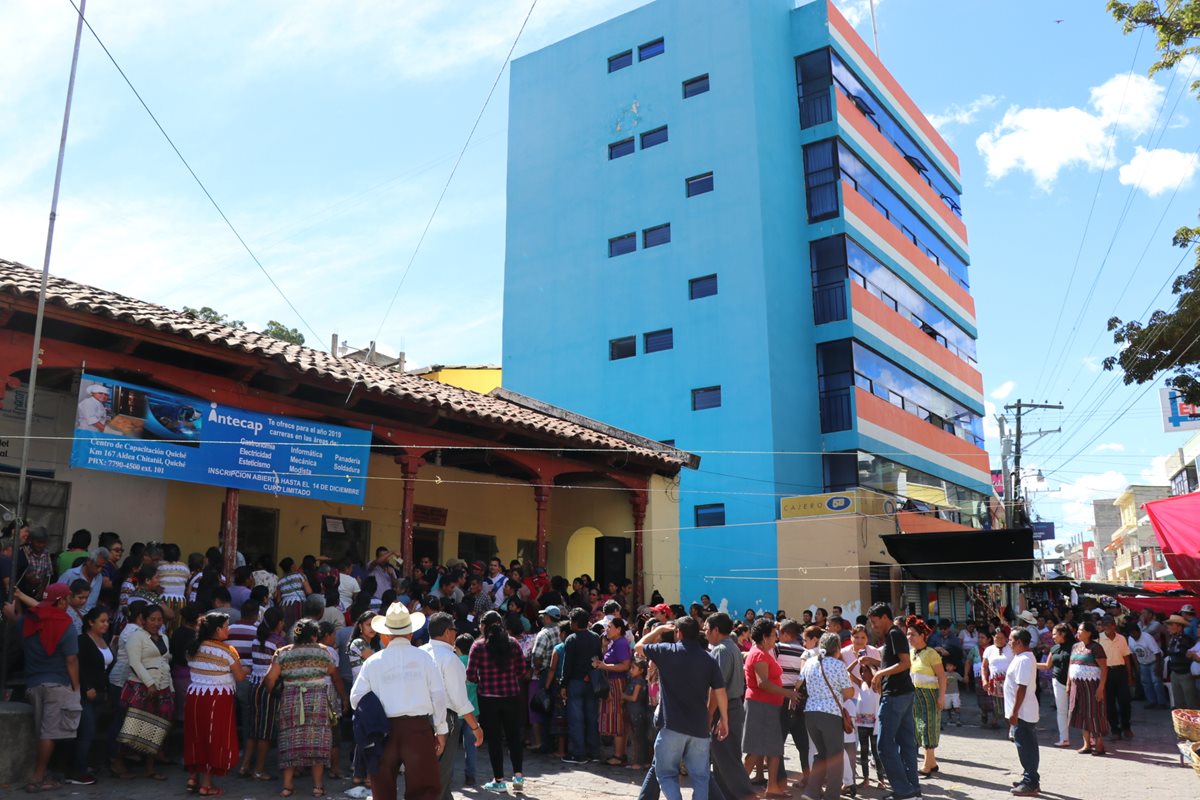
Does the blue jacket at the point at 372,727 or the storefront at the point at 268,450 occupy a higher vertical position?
the storefront at the point at 268,450

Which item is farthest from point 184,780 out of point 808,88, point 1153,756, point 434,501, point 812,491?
point 808,88

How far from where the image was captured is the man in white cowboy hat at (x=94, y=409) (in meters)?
11.5

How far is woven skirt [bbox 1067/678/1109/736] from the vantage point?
39.9ft

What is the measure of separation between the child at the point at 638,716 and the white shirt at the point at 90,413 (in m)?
6.93

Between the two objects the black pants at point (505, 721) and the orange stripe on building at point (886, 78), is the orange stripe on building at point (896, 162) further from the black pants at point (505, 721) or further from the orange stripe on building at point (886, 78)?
the black pants at point (505, 721)

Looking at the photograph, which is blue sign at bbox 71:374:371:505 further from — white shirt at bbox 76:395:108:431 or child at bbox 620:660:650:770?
child at bbox 620:660:650:770

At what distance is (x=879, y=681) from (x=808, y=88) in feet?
86.7

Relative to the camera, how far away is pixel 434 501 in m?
18.5

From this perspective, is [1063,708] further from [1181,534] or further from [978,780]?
[1181,534]

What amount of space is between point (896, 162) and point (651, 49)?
994cm

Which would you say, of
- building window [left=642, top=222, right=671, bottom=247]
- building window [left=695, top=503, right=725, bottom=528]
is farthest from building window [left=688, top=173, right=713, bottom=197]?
building window [left=695, top=503, right=725, bottom=528]

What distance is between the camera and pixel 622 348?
30.9 metres

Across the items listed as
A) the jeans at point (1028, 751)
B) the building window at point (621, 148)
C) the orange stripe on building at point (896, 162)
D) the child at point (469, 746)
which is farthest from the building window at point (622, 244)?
the jeans at point (1028, 751)

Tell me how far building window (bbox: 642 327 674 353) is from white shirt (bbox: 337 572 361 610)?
1881 cm
